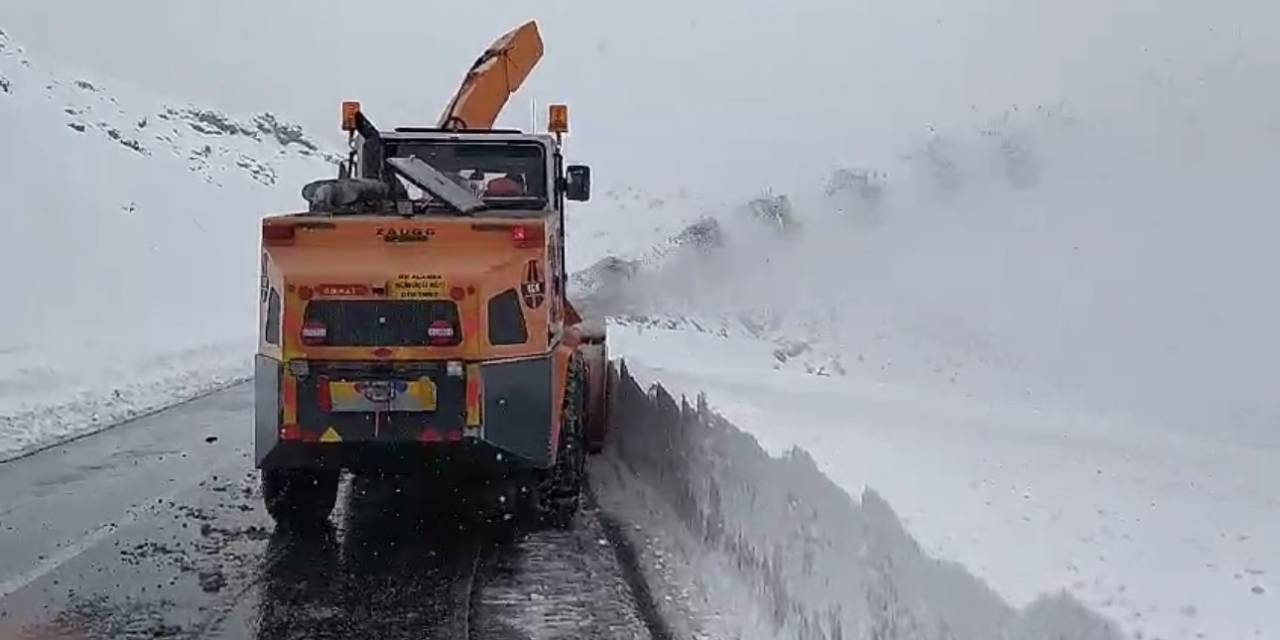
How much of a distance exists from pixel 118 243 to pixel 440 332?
25.9 meters

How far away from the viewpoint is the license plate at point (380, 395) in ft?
26.2

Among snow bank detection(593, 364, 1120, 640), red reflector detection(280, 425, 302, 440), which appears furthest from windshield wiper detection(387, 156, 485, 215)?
snow bank detection(593, 364, 1120, 640)

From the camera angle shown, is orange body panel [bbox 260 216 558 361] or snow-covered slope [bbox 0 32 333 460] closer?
orange body panel [bbox 260 216 558 361]

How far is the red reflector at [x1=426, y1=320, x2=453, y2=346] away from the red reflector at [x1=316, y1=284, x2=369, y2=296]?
0.42 metres

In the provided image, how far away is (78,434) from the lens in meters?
13.4

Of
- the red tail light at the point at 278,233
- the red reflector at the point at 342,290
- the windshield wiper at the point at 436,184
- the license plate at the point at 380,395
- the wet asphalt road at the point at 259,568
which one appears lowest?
the wet asphalt road at the point at 259,568

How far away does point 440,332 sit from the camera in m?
7.99

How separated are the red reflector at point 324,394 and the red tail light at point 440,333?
0.64 metres

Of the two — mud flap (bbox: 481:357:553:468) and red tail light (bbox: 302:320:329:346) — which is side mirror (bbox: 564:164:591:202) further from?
red tail light (bbox: 302:320:329:346)

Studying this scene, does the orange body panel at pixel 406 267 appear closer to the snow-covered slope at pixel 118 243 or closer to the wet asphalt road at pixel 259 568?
the wet asphalt road at pixel 259 568

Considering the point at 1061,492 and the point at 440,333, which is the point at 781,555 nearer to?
the point at 1061,492

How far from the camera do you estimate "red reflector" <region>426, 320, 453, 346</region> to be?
799 centimetres

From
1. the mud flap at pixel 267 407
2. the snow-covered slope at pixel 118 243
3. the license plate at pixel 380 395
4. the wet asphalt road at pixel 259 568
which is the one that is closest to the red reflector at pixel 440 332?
the license plate at pixel 380 395

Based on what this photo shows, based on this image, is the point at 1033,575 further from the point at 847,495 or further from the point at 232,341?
the point at 232,341
